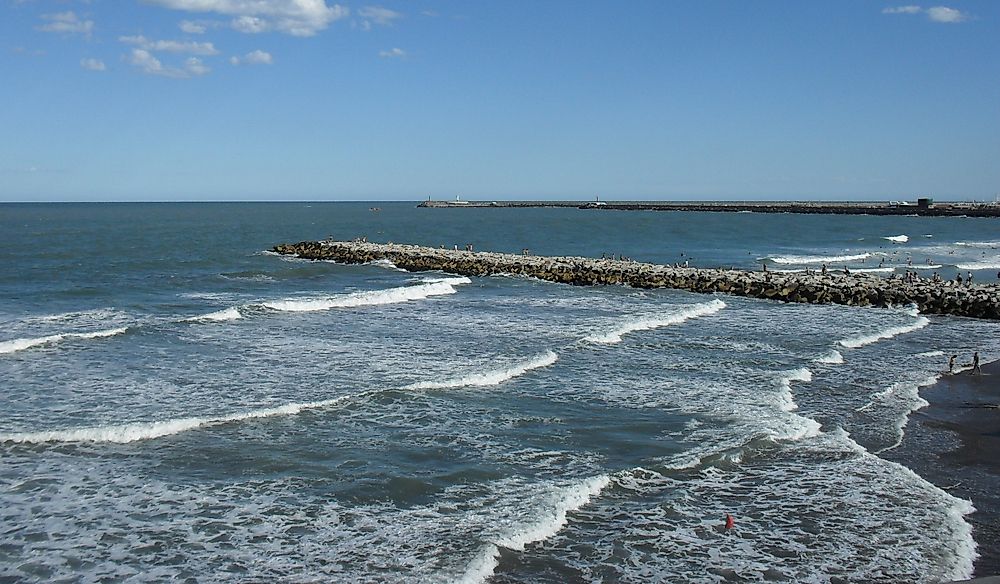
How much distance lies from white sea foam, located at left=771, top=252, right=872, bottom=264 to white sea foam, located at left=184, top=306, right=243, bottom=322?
34.9 metres

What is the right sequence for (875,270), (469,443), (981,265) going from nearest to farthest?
(469,443)
(875,270)
(981,265)

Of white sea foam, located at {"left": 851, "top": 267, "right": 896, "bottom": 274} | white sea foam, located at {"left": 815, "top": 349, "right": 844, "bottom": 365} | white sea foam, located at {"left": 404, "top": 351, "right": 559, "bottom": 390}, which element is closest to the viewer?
white sea foam, located at {"left": 404, "top": 351, "right": 559, "bottom": 390}

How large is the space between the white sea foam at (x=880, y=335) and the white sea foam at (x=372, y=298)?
15.8 meters

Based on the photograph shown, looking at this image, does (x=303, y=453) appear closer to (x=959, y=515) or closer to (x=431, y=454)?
(x=431, y=454)

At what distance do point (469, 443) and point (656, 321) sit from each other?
14093mm

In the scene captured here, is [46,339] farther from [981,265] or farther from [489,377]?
[981,265]

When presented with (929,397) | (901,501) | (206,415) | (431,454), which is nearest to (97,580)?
(431,454)

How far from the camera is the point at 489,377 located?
715 inches

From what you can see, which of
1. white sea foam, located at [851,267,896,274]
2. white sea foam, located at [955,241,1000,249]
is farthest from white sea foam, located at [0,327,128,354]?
white sea foam, located at [955,241,1000,249]

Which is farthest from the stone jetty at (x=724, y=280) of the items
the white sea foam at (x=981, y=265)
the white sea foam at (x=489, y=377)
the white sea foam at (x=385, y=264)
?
the white sea foam at (x=489, y=377)

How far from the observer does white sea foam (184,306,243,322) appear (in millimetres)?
26281

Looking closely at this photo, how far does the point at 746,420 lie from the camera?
15031 millimetres

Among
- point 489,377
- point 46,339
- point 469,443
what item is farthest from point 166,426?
point 46,339

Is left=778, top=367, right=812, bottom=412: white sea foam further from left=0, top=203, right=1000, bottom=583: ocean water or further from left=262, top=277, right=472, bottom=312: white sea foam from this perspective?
left=262, top=277, right=472, bottom=312: white sea foam
